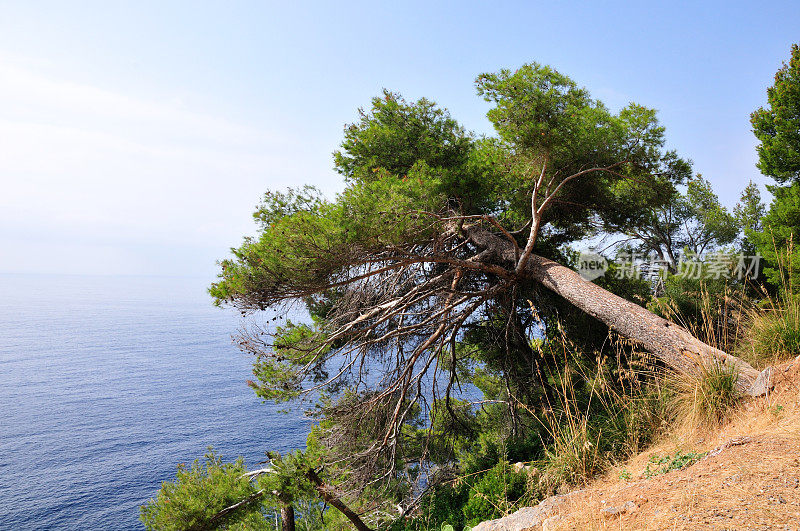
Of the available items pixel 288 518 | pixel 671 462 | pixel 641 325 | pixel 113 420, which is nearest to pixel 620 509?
pixel 671 462

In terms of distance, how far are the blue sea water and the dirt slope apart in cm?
1036

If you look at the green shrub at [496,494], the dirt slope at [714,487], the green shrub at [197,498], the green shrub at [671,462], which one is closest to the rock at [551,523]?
the dirt slope at [714,487]

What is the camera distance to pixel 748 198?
58.3 ft

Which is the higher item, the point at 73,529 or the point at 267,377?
the point at 267,377

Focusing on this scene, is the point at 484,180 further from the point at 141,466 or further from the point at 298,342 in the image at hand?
the point at 141,466

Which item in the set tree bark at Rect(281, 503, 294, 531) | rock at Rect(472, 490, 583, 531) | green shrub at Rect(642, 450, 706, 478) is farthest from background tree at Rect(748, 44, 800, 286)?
tree bark at Rect(281, 503, 294, 531)

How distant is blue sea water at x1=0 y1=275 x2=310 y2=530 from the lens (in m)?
20.2

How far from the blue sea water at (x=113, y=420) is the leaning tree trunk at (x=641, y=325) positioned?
8.65 meters

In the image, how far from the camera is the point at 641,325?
16.7ft

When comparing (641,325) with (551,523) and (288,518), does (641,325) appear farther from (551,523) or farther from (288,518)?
(288,518)

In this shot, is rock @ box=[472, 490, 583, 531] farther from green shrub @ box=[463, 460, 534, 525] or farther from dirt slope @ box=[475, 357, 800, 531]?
green shrub @ box=[463, 460, 534, 525]

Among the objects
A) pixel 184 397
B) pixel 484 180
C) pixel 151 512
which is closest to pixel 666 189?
pixel 484 180

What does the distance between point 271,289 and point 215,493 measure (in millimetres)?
3063

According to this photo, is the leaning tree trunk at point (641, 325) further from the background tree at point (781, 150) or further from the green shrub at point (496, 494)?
the background tree at point (781, 150)
